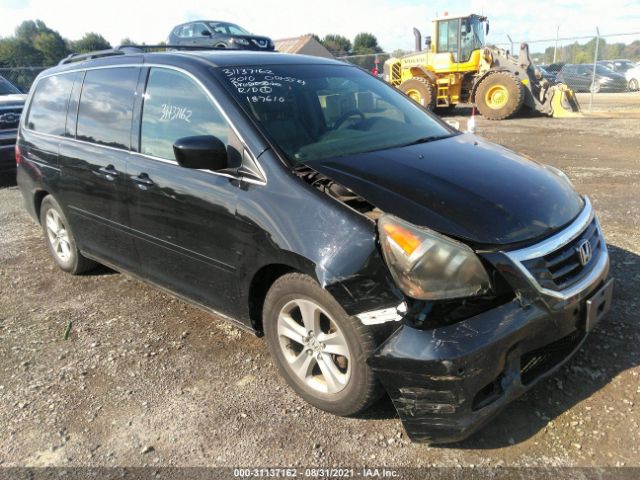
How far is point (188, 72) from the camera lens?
3.29 meters

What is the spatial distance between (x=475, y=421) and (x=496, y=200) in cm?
105

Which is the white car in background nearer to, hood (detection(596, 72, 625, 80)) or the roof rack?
hood (detection(596, 72, 625, 80))

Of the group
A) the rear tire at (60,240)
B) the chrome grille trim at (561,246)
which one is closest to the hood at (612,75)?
the chrome grille trim at (561,246)

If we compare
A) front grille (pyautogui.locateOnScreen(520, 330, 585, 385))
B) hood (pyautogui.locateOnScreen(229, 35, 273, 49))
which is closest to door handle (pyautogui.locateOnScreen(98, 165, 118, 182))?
front grille (pyautogui.locateOnScreen(520, 330, 585, 385))

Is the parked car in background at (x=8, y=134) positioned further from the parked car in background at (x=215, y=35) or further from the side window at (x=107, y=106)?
the parked car in background at (x=215, y=35)

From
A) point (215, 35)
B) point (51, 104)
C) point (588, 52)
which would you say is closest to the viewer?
point (51, 104)

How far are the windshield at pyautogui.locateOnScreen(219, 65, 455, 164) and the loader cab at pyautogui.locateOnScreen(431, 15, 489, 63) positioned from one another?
45.3ft

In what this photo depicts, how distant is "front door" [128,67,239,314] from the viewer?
3.01 metres

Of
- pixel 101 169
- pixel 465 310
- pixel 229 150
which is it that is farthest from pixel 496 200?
pixel 101 169

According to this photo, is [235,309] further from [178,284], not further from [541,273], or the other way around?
[541,273]

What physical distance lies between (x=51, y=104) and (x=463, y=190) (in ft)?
12.1

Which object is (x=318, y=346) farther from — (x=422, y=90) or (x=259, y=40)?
(x=422, y=90)

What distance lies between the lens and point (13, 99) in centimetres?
949

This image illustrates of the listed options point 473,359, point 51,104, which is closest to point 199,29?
point 51,104
